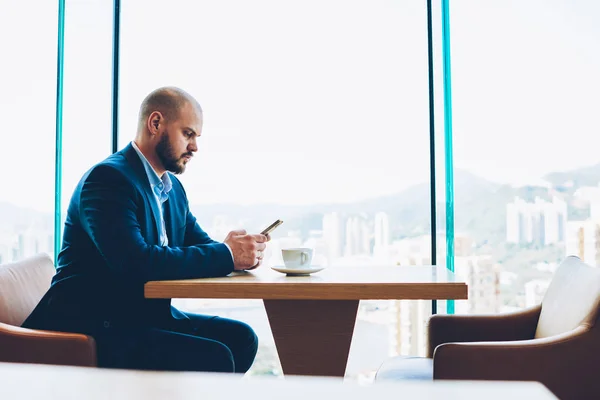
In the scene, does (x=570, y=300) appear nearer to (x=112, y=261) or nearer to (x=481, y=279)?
(x=481, y=279)

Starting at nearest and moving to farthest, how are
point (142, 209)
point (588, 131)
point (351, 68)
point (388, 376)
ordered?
point (388, 376) → point (142, 209) → point (588, 131) → point (351, 68)

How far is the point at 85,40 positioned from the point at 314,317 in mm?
2230

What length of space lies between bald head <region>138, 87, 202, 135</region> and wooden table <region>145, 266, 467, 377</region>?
640 mm

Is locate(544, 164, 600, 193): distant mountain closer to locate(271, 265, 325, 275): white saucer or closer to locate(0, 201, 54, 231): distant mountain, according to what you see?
Answer: locate(271, 265, 325, 275): white saucer

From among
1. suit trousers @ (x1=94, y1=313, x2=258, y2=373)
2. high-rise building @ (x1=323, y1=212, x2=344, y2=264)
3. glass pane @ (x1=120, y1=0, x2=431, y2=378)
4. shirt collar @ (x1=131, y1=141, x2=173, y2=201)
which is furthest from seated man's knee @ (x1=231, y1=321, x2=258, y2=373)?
high-rise building @ (x1=323, y1=212, x2=344, y2=264)

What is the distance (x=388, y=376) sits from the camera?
6.04ft

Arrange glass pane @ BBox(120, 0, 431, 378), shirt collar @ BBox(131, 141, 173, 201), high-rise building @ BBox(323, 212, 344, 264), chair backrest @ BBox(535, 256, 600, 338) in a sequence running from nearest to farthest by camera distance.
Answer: chair backrest @ BBox(535, 256, 600, 338)
shirt collar @ BBox(131, 141, 173, 201)
glass pane @ BBox(120, 0, 431, 378)
high-rise building @ BBox(323, 212, 344, 264)

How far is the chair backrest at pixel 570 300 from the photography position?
169cm

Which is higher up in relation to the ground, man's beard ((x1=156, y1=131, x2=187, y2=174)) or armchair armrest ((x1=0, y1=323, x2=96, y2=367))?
man's beard ((x1=156, y1=131, x2=187, y2=174))

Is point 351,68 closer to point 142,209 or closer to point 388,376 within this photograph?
point 142,209

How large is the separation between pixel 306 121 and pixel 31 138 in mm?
1526

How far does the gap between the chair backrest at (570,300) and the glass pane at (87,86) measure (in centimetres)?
238

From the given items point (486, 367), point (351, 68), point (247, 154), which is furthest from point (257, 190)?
point (486, 367)

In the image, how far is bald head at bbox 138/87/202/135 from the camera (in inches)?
85.8
